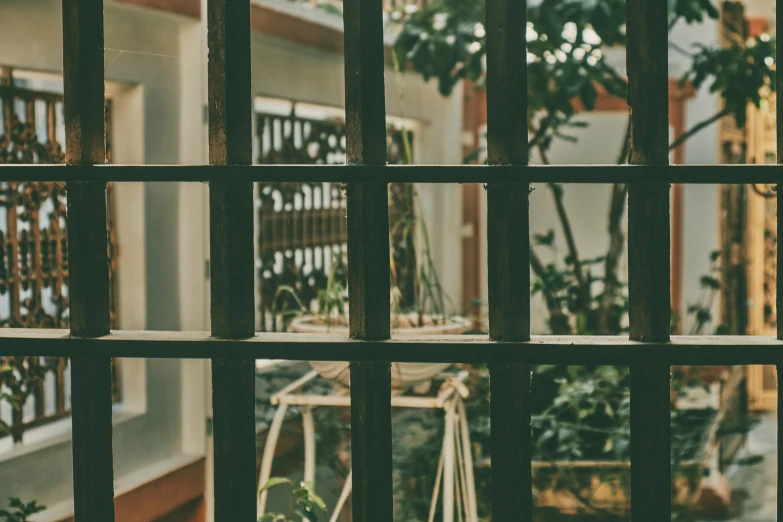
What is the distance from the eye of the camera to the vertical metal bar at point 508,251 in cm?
98

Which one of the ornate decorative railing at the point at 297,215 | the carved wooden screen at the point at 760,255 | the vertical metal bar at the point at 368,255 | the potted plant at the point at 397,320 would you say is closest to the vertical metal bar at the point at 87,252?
the vertical metal bar at the point at 368,255

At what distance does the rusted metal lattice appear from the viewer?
983mm

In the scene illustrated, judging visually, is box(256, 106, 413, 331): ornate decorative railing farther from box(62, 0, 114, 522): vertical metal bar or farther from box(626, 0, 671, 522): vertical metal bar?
box(626, 0, 671, 522): vertical metal bar

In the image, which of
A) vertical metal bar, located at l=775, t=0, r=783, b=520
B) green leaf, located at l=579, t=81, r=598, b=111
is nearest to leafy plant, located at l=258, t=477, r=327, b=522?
vertical metal bar, located at l=775, t=0, r=783, b=520

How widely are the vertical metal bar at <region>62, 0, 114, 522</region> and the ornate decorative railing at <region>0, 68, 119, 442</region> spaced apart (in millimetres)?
1096

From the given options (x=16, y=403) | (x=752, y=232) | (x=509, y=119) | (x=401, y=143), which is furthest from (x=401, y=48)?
(x=752, y=232)

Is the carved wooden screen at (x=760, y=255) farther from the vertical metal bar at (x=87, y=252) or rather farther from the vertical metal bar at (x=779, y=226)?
the vertical metal bar at (x=87, y=252)

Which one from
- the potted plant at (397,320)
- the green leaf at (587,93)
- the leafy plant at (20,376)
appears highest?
the green leaf at (587,93)

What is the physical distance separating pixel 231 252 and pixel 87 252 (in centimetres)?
16

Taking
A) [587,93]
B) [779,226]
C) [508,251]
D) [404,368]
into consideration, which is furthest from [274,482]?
[587,93]

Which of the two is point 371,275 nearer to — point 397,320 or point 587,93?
point 397,320

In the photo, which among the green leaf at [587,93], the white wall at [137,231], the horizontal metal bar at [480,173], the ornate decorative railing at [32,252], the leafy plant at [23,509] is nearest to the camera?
the horizontal metal bar at [480,173]

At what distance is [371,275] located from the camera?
100 cm

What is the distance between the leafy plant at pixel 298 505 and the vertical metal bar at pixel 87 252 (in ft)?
2.13
